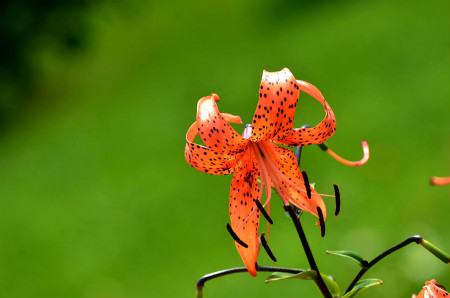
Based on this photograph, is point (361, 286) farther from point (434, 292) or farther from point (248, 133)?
point (248, 133)

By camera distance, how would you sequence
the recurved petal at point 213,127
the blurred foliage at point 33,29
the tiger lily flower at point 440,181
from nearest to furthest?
the tiger lily flower at point 440,181, the recurved petal at point 213,127, the blurred foliage at point 33,29

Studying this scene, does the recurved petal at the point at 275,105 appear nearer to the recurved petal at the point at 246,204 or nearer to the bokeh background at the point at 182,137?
the recurved petal at the point at 246,204

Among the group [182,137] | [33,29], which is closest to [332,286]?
[182,137]

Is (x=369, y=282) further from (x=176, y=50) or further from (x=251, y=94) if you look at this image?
(x=176, y=50)

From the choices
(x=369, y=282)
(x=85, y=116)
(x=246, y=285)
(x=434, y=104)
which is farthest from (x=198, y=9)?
(x=369, y=282)

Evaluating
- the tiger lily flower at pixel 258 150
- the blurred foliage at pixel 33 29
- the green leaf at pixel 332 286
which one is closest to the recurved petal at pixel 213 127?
the tiger lily flower at pixel 258 150

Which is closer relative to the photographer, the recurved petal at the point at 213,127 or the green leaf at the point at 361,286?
the green leaf at the point at 361,286

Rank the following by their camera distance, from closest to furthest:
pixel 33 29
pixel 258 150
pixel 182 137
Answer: pixel 258 150, pixel 182 137, pixel 33 29
